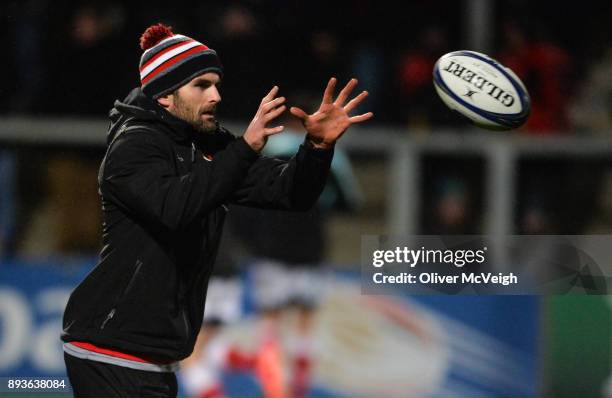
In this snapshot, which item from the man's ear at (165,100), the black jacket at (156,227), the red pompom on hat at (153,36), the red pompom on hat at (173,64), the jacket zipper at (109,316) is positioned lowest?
the jacket zipper at (109,316)

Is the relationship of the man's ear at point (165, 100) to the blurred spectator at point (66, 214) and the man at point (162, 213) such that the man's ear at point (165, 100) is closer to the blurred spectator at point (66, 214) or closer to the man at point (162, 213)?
the man at point (162, 213)

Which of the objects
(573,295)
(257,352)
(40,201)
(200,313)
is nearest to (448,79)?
(200,313)

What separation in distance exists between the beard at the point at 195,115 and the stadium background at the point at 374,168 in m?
3.23

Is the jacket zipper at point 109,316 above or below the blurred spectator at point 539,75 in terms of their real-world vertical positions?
below

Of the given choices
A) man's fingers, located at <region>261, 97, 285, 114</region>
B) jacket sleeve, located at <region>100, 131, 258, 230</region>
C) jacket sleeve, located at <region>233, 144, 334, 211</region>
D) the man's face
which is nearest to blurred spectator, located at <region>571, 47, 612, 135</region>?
jacket sleeve, located at <region>233, 144, 334, 211</region>

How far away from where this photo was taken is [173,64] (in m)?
4.10

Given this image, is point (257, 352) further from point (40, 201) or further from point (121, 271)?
point (121, 271)

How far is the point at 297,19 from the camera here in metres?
8.05

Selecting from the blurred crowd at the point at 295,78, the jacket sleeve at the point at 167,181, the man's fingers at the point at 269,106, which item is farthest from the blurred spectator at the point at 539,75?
the jacket sleeve at the point at 167,181

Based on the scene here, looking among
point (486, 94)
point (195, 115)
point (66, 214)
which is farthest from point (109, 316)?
point (66, 214)

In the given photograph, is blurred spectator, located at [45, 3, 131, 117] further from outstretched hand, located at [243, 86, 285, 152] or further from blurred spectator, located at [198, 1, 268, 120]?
outstretched hand, located at [243, 86, 285, 152]

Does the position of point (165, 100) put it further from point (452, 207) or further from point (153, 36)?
point (452, 207)

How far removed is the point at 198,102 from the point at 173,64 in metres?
0.20

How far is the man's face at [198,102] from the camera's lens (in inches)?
157
